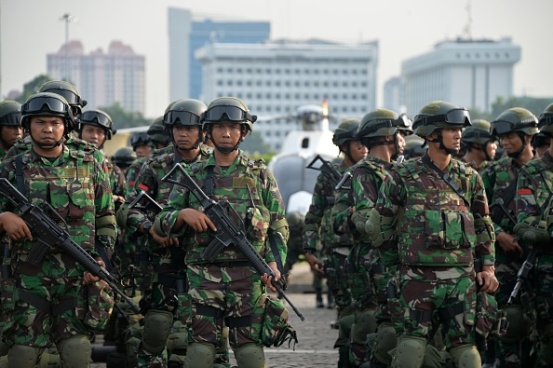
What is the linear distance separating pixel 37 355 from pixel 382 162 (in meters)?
3.61

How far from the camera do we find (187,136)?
12141 millimetres

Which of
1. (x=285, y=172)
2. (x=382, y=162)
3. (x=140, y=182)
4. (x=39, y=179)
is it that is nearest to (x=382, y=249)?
(x=382, y=162)

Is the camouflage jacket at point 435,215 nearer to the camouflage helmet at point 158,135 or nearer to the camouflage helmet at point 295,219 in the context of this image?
the camouflage helmet at point 158,135

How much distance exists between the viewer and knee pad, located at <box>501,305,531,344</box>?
12.5 metres

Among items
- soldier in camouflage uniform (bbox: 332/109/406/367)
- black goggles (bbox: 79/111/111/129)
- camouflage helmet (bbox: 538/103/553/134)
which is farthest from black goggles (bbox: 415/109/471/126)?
black goggles (bbox: 79/111/111/129)

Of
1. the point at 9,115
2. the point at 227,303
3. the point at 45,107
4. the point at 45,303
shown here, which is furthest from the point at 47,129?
the point at 9,115

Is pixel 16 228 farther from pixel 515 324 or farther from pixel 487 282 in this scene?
pixel 515 324

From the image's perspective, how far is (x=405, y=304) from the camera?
1056 cm

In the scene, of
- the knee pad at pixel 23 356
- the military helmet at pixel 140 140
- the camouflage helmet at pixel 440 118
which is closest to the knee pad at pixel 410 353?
the camouflage helmet at pixel 440 118

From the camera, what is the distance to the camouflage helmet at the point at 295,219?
25.1 m

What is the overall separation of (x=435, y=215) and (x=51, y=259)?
9.13 ft

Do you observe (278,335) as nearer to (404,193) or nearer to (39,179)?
(404,193)

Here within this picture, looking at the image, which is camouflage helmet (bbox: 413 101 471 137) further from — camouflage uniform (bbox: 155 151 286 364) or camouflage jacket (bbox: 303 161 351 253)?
camouflage jacket (bbox: 303 161 351 253)

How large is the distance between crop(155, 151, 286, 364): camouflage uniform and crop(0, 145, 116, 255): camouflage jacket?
0.58 m
